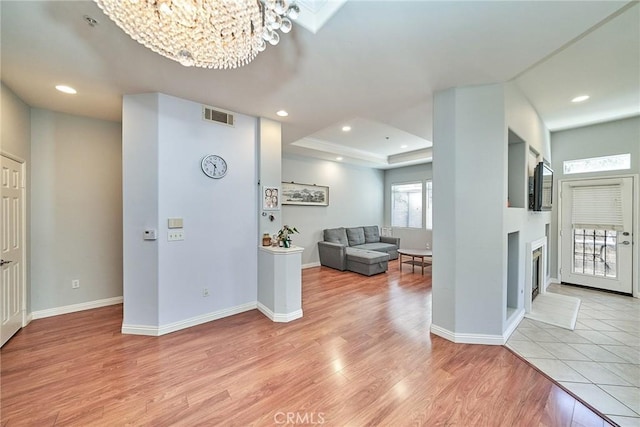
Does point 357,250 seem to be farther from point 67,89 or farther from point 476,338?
point 67,89

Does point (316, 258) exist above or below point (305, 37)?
below

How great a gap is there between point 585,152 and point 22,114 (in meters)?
8.16

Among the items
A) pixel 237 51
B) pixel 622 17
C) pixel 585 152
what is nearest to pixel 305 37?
pixel 237 51

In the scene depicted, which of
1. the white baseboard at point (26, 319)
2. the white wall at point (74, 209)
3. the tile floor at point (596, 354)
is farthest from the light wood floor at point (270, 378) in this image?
the white wall at point (74, 209)

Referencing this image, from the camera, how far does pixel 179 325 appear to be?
291cm

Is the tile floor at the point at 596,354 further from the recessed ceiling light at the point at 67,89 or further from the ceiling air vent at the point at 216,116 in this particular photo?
the recessed ceiling light at the point at 67,89

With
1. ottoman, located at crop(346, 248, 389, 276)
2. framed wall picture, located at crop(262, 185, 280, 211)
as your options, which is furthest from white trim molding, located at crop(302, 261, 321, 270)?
framed wall picture, located at crop(262, 185, 280, 211)

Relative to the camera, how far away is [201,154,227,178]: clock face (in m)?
3.06

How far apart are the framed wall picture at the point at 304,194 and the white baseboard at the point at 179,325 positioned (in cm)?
291

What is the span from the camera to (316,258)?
20.7 feet

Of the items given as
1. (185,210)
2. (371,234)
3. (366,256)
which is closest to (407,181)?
(371,234)

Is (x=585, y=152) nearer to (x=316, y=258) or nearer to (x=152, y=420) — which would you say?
(x=316, y=258)

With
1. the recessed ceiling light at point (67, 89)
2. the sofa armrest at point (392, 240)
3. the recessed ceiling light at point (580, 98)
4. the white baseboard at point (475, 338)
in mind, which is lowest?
the white baseboard at point (475, 338)

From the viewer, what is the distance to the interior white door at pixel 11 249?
8.25ft
